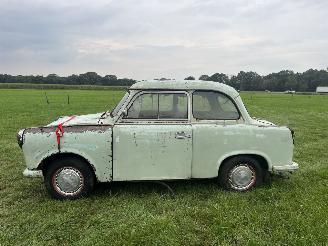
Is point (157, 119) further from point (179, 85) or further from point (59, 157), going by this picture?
point (59, 157)

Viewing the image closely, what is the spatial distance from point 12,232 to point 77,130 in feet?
5.54

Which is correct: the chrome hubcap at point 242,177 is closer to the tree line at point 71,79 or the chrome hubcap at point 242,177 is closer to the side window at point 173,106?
the side window at point 173,106

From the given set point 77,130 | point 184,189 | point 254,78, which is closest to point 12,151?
point 77,130

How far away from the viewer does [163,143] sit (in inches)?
221

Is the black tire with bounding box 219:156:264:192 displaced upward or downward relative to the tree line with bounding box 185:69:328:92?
downward

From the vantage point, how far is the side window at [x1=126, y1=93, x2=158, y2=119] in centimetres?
576

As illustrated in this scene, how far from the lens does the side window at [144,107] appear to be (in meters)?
5.76

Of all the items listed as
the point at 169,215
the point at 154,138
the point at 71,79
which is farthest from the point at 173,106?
the point at 71,79

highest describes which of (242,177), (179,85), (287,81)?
(287,81)

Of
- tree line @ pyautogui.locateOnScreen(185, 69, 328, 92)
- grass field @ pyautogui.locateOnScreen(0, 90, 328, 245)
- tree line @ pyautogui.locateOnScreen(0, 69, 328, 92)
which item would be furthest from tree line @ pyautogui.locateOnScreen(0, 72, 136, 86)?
grass field @ pyautogui.locateOnScreen(0, 90, 328, 245)

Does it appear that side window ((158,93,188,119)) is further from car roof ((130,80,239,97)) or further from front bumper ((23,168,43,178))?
front bumper ((23,168,43,178))

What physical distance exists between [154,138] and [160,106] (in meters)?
0.57

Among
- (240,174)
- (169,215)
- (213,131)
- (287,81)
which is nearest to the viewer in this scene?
(169,215)

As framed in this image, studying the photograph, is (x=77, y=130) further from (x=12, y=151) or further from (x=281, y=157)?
(x=12, y=151)
